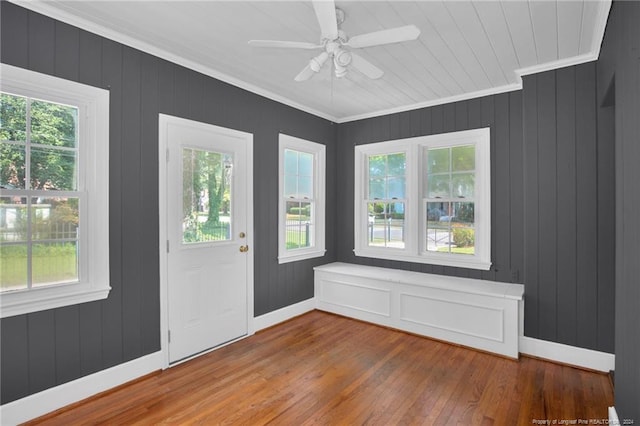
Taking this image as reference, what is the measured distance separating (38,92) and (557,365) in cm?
461

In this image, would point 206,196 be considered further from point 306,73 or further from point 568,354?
point 568,354

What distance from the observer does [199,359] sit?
9.77ft

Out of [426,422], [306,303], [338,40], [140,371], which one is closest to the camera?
[338,40]

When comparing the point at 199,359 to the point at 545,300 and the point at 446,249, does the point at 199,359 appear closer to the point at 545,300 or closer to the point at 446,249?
the point at 446,249

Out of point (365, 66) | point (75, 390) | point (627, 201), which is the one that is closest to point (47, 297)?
point (75, 390)

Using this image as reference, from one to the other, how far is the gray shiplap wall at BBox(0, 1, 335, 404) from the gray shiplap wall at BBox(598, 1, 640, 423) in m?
3.03

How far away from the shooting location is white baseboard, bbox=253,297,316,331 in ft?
11.9

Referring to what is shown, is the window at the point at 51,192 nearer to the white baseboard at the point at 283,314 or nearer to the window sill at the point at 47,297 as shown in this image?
the window sill at the point at 47,297

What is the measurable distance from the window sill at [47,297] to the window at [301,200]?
1961mm

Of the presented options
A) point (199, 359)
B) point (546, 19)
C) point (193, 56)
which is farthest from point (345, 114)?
point (199, 359)

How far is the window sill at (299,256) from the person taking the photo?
156 inches

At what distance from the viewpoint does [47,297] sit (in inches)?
84.7

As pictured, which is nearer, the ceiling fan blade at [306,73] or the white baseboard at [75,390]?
the white baseboard at [75,390]

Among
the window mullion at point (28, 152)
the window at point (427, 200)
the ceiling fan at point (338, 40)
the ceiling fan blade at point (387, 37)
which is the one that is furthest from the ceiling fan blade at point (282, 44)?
the window at point (427, 200)
